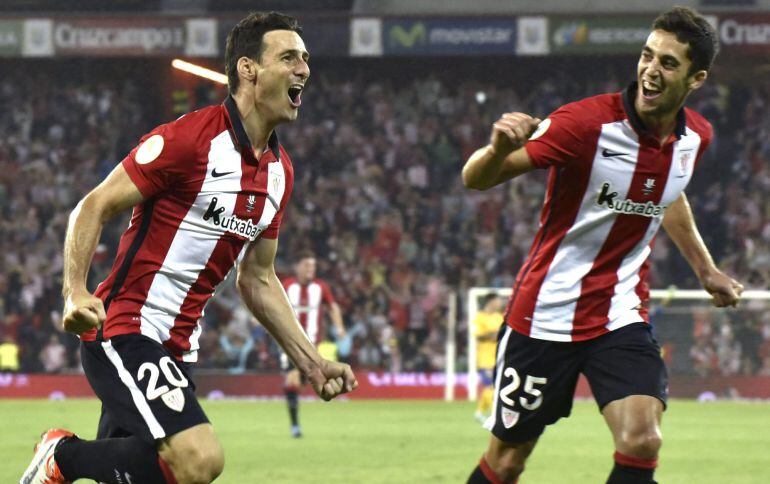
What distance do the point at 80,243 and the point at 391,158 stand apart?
66.8 ft

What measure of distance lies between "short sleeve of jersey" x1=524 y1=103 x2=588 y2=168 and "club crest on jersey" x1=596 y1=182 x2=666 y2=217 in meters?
0.21

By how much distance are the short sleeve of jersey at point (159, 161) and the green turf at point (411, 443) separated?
4723 millimetres

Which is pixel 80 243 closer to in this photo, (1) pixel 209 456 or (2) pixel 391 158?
(1) pixel 209 456

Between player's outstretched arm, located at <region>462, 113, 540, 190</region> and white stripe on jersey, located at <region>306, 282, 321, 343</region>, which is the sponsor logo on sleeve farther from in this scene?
A: white stripe on jersey, located at <region>306, 282, 321, 343</region>

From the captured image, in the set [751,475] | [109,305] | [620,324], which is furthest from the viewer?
[751,475]

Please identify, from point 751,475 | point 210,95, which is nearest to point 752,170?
point 210,95

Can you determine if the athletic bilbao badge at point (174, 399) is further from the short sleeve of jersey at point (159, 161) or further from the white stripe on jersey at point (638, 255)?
the white stripe on jersey at point (638, 255)

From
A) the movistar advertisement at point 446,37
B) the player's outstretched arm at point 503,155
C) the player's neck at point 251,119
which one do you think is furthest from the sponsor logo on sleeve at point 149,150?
the movistar advertisement at point 446,37

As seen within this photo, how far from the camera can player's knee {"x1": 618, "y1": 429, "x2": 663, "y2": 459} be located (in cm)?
509

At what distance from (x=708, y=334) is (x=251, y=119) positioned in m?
15.4

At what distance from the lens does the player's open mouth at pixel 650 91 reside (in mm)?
5266

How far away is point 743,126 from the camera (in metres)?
24.6

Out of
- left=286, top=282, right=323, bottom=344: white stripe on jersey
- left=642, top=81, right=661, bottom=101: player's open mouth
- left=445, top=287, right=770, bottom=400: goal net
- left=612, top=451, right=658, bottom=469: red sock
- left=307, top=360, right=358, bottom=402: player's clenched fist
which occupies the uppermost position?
left=642, top=81, right=661, bottom=101: player's open mouth

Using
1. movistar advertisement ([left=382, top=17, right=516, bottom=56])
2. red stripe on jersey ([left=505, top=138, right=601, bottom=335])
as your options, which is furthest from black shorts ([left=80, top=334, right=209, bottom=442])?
movistar advertisement ([left=382, top=17, right=516, bottom=56])
